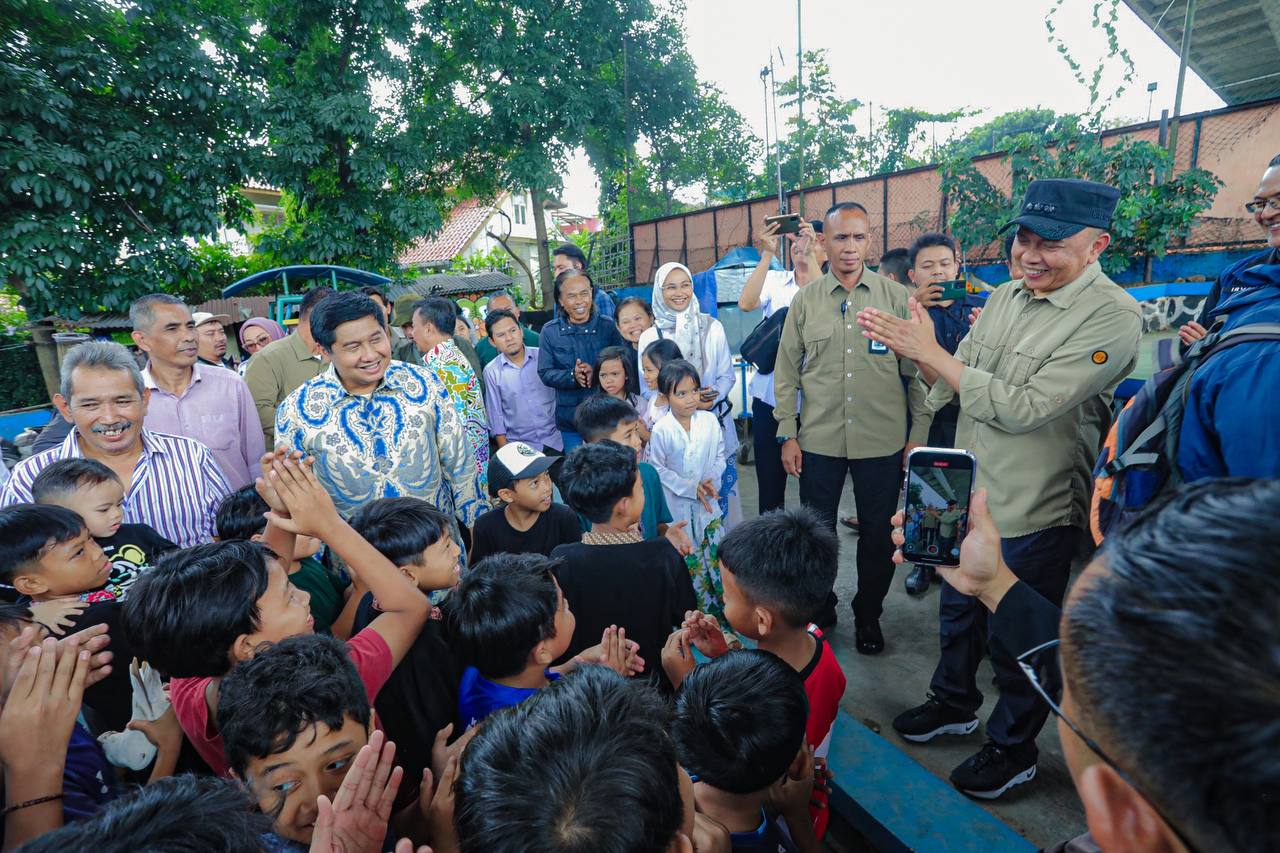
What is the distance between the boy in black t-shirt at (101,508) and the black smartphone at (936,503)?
2.33 metres

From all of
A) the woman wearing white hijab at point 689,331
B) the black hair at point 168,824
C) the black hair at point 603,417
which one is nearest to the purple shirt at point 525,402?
the woman wearing white hijab at point 689,331

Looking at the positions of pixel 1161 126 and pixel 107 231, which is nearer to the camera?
pixel 1161 126

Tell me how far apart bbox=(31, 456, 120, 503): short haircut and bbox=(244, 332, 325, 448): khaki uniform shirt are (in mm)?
2017

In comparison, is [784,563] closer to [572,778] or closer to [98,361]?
[572,778]

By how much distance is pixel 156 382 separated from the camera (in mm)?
3109

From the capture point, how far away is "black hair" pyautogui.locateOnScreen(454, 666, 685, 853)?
89 cm

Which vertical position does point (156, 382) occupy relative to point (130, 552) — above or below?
above

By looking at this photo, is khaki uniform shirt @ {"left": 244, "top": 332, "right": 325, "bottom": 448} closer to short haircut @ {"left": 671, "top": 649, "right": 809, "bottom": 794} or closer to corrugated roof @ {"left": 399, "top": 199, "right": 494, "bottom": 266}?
short haircut @ {"left": 671, "top": 649, "right": 809, "bottom": 794}

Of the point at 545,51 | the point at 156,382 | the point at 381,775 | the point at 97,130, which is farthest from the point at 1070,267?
the point at 545,51

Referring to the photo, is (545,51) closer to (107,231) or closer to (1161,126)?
(107,231)

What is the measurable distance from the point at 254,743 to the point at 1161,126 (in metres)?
11.7

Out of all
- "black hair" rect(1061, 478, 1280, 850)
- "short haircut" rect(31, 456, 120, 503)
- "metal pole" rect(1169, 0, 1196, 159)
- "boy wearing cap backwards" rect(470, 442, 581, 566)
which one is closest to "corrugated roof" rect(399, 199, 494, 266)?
"metal pole" rect(1169, 0, 1196, 159)

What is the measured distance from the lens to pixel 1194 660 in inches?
21.3

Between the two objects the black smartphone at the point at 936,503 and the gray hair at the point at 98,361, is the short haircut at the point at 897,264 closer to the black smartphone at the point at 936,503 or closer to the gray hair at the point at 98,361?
the black smartphone at the point at 936,503
